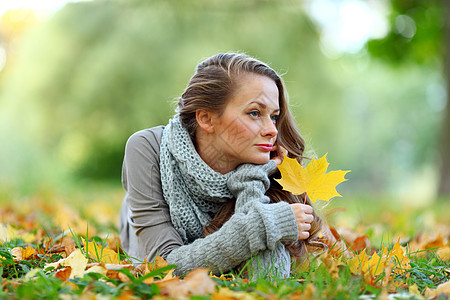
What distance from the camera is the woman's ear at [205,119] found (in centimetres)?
215

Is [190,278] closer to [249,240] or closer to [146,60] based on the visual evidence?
[249,240]

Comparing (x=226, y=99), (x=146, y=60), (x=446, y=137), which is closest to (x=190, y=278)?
(x=226, y=99)

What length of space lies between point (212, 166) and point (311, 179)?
49 cm

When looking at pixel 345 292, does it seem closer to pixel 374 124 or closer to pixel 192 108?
pixel 192 108

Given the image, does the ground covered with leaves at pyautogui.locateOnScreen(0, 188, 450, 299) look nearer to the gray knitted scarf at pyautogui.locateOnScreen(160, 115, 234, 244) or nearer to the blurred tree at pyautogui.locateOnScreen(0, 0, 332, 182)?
the gray knitted scarf at pyautogui.locateOnScreen(160, 115, 234, 244)

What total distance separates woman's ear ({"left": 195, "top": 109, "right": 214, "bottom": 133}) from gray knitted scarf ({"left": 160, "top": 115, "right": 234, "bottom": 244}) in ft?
0.29

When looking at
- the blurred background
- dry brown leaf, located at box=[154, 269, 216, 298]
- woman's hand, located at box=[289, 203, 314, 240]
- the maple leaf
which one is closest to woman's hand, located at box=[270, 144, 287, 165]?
the maple leaf

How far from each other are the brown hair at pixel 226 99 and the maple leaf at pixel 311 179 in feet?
0.44

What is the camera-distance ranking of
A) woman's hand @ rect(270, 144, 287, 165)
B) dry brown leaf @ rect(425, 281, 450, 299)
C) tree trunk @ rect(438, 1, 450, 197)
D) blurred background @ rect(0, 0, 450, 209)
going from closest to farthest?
dry brown leaf @ rect(425, 281, 450, 299)
woman's hand @ rect(270, 144, 287, 165)
tree trunk @ rect(438, 1, 450, 197)
blurred background @ rect(0, 0, 450, 209)

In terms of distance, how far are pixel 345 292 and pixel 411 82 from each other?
35.2 metres

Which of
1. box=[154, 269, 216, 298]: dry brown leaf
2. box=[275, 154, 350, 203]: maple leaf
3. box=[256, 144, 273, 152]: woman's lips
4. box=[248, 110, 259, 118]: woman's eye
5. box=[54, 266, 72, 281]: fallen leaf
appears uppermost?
box=[248, 110, 259, 118]: woman's eye

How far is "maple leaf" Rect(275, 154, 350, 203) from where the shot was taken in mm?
1974

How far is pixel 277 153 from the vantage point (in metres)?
2.28

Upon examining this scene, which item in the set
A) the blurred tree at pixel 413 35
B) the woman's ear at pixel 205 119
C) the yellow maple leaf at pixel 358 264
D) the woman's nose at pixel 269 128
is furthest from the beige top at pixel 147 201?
the blurred tree at pixel 413 35
